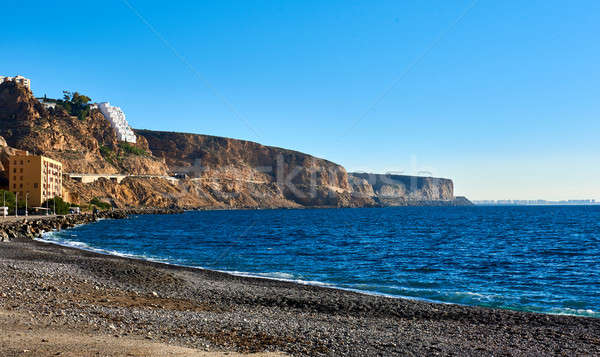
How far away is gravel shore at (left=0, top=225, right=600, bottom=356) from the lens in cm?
1188

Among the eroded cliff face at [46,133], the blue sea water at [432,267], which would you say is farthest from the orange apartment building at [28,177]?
the blue sea water at [432,267]

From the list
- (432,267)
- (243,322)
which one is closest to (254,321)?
(243,322)

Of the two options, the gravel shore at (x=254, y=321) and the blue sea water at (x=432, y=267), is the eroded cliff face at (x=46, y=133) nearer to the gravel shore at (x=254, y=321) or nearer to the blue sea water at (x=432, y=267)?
the blue sea water at (x=432, y=267)

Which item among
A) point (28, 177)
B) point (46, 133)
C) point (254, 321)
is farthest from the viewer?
point (46, 133)

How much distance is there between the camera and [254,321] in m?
15.4

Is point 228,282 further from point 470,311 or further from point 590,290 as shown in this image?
point 590,290

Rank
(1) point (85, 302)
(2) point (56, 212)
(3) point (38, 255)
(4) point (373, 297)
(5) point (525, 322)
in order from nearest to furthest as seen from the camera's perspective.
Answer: (1) point (85, 302) → (5) point (525, 322) → (4) point (373, 297) → (3) point (38, 255) → (2) point (56, 212)

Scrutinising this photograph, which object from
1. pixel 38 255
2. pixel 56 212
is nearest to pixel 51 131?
pixel 56 212

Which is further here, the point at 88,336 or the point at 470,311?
the point at 470,311

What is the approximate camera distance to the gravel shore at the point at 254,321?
468 inches

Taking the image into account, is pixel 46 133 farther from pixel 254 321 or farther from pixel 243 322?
pixel 243 322

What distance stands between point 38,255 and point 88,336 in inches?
1075

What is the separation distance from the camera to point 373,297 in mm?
22297

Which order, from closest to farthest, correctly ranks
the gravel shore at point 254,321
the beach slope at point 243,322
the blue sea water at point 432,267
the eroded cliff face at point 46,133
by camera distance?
1. the beach slope at point 243,322
2. the gravel shore at point 254,321
3. the blue sea water at point 432,267
4. the eroded cliff face at point 46,133
